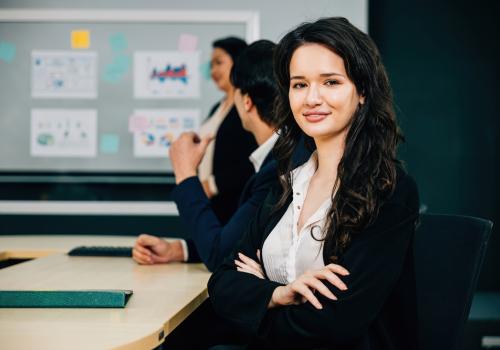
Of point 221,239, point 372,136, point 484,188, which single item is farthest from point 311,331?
point 484,188

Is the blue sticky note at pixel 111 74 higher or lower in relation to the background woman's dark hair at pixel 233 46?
lower

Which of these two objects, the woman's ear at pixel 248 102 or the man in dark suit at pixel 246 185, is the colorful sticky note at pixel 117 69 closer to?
the man in dark suit at pixel 246 185

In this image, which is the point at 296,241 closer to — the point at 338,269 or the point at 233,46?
the point at 338,269

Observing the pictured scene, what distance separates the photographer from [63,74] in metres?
3.98

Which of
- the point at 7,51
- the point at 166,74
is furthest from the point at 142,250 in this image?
→ the point at 7,51

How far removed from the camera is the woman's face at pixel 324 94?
56.2 inches

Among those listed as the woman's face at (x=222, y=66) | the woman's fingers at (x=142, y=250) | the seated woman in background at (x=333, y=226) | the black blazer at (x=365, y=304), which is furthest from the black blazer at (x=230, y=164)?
the black blazer at (x=365, y=304)

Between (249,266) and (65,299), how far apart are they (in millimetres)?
399

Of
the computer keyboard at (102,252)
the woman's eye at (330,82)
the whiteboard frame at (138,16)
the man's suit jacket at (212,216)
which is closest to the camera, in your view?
the woman's eye at (330,82)

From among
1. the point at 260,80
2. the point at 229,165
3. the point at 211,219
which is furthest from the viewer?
the point at 229,165

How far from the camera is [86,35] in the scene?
3.96m

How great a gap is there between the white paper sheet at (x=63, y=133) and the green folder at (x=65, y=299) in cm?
260

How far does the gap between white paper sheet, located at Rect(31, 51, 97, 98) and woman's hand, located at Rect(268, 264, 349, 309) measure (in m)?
2.89

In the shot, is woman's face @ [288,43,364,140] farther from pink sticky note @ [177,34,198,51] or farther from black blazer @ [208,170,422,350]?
pink sticky note @ [177,34,198,51]
